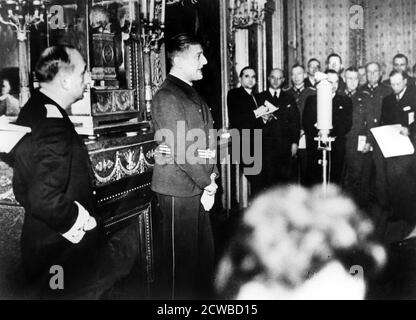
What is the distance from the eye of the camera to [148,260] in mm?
2678

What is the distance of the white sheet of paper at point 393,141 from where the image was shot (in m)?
3.27

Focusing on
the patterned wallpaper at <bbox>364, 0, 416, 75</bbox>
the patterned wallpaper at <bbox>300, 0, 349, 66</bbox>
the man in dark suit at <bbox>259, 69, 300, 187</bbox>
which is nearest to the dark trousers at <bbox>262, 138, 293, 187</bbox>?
the man in dark suit at <bbox>259, 69, 300, 187</bbox>

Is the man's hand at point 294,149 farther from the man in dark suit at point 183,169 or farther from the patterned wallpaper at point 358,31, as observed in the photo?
the man in dark suit at point 183,169

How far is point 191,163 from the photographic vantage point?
2209mm

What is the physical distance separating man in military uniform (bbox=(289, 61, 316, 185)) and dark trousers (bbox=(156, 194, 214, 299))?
242 centimetres

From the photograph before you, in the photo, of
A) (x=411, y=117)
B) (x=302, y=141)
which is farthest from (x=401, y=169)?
(x=302, y=141)

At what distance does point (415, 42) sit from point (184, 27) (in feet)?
8.75

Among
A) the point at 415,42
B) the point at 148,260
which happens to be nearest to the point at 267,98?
the point at 415,42

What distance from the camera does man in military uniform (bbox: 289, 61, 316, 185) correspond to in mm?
4566

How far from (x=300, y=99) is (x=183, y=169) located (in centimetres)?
264

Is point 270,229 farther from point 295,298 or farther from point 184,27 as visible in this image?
point 184,27

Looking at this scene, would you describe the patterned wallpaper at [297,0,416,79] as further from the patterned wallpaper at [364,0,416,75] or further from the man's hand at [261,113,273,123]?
the man's hand at [261,113,273,123]

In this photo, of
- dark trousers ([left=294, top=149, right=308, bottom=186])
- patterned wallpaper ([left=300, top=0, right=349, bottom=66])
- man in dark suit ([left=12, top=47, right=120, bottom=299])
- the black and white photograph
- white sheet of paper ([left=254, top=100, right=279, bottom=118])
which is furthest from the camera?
patterned wallpaper ([left=300, top=0, right=349, bottom=66])

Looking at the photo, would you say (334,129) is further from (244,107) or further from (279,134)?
(244,107)
